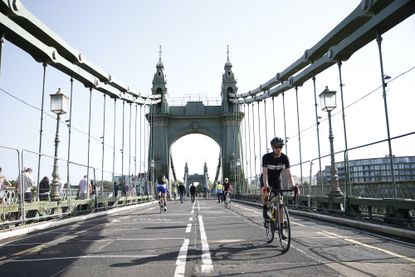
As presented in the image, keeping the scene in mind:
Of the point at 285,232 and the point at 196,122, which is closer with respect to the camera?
the point at 285,232

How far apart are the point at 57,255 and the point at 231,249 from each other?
2.56m

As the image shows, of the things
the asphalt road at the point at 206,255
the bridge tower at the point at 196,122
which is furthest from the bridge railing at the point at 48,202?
the bridge tower at the point at 196,122

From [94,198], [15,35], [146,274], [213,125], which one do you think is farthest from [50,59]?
[213,125]

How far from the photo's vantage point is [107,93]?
81.1ft

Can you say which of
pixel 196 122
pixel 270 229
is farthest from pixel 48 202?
pixel 196 122

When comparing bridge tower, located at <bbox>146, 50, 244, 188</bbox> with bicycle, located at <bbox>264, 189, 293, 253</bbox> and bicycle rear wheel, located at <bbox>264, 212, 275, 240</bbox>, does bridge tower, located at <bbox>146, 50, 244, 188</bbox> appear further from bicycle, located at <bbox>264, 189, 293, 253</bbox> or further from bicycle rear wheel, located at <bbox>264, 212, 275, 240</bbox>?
bicycle, located at <bbox>264, 189, 293, 253</bbox>

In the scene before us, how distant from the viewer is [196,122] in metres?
54.9

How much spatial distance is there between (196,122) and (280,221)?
4893 centimetres

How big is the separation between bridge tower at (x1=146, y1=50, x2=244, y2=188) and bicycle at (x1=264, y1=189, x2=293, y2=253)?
44.2m

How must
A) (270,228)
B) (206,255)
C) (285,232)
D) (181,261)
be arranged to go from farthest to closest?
(270,228), (285,232), (206,255), (181,261)

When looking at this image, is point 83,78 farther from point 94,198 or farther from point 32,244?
point 32,244

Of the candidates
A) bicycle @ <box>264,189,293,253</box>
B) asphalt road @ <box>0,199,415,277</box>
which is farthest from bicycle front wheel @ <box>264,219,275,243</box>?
asphalt road @ <box>0,199,415,277</box>

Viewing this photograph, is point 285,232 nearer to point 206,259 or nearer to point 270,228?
point 270,228

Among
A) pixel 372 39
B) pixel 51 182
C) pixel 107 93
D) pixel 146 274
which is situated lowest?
pixel 146 274
